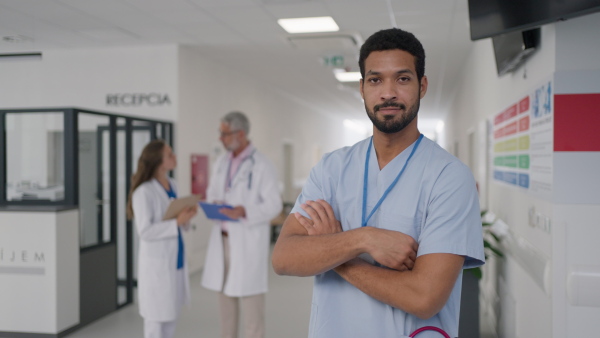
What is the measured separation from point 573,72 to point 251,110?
315 inches

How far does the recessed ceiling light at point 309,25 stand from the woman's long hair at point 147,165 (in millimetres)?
2650

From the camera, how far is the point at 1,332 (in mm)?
4629

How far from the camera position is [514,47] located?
3.25 metres

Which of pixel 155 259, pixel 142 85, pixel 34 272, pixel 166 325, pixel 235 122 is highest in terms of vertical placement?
pixel 142 85

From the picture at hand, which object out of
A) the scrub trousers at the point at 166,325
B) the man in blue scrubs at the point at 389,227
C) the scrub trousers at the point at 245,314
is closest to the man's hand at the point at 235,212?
the scrub trousers at the point at 245,314

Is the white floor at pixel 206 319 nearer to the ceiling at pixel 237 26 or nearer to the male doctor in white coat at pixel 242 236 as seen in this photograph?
the male doctor in white coat at pixel 242 236

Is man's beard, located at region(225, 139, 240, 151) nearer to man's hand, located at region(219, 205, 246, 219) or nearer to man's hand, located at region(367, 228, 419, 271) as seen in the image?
man's hand, located at region(219, 205, 246, 219)

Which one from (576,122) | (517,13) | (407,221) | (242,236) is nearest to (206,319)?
(242,236)

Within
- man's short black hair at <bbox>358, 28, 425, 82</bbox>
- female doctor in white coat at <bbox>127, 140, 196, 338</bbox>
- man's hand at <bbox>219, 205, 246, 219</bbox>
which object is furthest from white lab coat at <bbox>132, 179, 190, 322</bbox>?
man's short black hair at <bbox>358, 28, 425, 82</bbox>

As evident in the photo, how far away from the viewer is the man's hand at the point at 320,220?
4.54 ft

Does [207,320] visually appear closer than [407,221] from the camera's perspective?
No

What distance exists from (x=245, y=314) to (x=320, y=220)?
242 cm

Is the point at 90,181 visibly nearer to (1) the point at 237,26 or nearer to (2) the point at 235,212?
(1) the point at 237,26

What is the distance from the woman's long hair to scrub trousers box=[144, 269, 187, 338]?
1.86 ft
